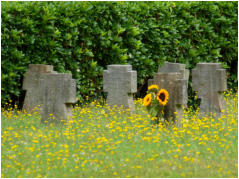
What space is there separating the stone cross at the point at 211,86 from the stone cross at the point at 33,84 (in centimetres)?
289

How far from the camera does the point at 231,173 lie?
226 inches

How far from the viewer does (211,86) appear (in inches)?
344

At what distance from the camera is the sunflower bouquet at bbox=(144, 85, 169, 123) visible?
25.6 ft

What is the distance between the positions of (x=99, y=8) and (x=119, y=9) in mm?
546

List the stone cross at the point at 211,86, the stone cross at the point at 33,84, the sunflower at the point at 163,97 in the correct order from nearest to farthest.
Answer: the sunflower at the point at 163,97 → the stone cross at the point at 211,86 → the stone cross at the point at 33,84

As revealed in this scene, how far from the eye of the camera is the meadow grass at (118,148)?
590 centimetres

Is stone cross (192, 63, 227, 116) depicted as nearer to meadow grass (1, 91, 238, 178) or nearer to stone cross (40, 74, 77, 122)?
meadow grass (1, 91, 238, 178)

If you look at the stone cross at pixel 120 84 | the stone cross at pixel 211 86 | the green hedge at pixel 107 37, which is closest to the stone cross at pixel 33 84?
the green hedge at pixel 107 37

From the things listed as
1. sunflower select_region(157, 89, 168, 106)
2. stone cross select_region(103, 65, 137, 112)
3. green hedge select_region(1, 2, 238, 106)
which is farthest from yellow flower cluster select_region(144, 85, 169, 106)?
green hedge select_region(1, 2, 238, 106)

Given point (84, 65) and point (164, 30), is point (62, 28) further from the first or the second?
point (164, 30)

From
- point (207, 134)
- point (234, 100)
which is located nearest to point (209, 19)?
point (234, 100)

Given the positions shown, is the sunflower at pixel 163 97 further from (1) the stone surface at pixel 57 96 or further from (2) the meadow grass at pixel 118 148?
(1) the stone surface at pixel 57 96

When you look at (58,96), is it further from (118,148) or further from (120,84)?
(118,148)

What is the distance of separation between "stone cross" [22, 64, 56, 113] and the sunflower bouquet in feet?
7.72
